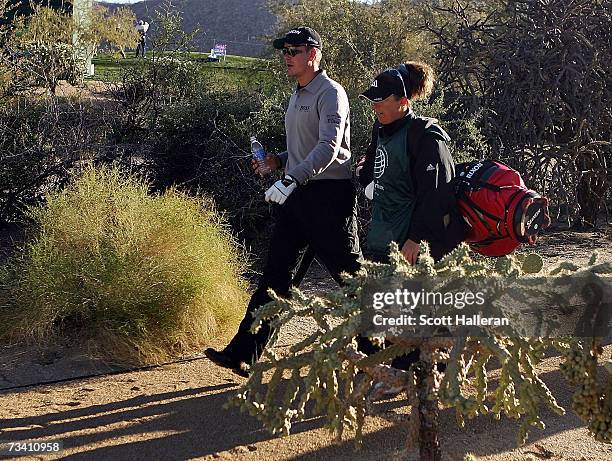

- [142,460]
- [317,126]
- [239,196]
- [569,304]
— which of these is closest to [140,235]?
[317,126]

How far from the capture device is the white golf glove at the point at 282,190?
14.4 feet

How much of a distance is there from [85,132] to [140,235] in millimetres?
2926

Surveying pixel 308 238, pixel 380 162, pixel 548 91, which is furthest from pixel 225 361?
pixel 548 91

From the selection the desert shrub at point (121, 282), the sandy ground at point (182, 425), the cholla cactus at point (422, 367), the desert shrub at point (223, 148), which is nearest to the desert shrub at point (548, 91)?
the desert shrub at point (223, 148)

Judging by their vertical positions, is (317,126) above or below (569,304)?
above

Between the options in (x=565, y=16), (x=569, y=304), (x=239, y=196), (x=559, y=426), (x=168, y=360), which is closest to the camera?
(x=569, y=304)

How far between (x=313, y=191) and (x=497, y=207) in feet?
3.78

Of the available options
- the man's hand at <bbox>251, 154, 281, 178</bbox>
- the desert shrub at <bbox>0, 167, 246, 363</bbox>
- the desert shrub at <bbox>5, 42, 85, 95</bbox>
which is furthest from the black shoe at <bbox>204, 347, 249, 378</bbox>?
the desert shrub at <bbox>5, 42, 85, 95</bbox>

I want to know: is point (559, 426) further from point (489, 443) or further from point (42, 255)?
point (42, 255)

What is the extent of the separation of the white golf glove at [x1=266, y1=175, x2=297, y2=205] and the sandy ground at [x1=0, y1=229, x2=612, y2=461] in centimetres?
112

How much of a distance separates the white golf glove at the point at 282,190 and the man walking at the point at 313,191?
6.7 inches

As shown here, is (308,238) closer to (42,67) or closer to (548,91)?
(548,91)

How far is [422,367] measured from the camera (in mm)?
2910

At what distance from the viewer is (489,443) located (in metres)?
3.88
